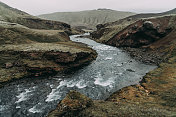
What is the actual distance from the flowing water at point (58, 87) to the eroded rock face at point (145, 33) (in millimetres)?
37091

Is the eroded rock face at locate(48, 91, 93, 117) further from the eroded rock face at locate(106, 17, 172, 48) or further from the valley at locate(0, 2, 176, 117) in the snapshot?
the eroded rock face at locate(106, 17, 172, 48)

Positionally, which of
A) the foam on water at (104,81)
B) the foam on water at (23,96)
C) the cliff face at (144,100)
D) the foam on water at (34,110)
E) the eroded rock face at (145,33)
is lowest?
the foam on water at (23,96)

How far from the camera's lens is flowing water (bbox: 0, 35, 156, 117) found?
25.7m

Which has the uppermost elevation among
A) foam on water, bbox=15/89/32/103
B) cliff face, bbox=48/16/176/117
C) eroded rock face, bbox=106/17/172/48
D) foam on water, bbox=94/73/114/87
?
eroded rock face, bbox=106/17/172/48

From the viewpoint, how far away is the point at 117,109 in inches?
782

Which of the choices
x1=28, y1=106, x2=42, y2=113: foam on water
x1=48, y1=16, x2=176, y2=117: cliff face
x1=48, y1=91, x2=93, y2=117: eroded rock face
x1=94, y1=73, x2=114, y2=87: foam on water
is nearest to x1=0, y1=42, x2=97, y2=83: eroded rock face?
x1=94, y1=73, x2=114, y2=87: foam on water

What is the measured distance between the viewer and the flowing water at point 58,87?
25.7 metres

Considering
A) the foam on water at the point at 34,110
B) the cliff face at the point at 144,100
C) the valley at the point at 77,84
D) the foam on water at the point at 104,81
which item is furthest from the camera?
the foam on water at the point at 104,81

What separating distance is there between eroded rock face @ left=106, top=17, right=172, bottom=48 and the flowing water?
3709cm

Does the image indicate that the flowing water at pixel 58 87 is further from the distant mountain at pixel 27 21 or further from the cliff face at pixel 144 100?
the distant mountain at pixel 27 21

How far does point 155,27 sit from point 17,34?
256ft

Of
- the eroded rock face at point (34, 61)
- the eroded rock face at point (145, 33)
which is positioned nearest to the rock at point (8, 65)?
the eroded rock face at point (34, 61)

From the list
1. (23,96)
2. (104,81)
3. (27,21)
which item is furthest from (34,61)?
(27,21)

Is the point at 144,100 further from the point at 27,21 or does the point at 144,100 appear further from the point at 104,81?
the point at 27,21
